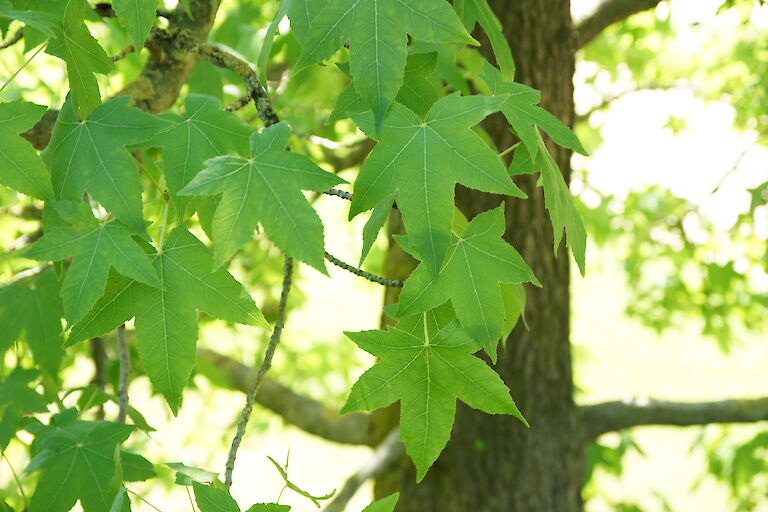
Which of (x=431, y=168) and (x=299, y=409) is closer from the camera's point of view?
(x=431, y=168)

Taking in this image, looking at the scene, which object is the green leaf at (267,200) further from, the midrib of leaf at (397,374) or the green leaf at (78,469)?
the green leaf at (78,469)

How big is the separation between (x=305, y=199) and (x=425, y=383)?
0.25 meters

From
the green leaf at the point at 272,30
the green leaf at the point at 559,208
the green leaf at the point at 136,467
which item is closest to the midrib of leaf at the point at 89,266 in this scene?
the green leaf at the point at 272,30

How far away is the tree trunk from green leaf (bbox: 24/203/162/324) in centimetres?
125

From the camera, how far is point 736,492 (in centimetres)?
279

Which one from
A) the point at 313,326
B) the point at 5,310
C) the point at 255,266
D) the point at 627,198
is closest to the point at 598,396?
the point at 313,326

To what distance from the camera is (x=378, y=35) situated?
772mm

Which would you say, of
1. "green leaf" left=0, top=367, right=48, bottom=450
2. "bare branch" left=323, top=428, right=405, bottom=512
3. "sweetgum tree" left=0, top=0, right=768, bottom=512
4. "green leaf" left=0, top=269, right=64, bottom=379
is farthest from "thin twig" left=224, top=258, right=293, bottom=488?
"bare branch" left=323, top=428, right=405, bottom=512

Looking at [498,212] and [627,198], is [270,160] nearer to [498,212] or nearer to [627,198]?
[498,212]

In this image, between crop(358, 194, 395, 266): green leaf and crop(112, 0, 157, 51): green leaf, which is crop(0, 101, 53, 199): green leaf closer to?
crop(112, 0, 157, 51): green leaf

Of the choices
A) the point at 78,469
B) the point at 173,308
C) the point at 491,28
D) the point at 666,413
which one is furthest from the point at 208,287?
the point at 666,413

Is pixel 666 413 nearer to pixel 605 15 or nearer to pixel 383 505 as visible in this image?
pixel 605 15

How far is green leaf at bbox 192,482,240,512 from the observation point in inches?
31.0

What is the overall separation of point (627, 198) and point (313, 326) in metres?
4.73
